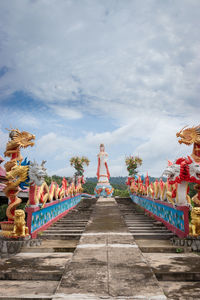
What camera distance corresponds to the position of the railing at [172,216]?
5727 millimetres

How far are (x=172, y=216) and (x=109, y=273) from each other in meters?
3.77

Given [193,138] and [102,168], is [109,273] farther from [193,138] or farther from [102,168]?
[102,168]

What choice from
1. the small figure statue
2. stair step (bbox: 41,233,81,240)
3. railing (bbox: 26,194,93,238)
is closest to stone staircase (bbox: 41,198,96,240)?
stair step (bbox: 41,233,81,240)

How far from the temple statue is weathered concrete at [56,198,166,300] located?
1928 centimetres

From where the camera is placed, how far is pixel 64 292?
9.70 feet

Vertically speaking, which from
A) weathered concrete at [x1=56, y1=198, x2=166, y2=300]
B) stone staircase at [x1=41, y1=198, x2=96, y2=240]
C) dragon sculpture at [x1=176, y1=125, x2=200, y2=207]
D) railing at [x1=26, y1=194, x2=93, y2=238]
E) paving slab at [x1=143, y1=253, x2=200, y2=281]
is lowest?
stone staircase at [x1=41, y1=198, x2=96, y2=240]

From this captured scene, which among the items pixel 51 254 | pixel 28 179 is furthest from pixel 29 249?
pixel 28 179

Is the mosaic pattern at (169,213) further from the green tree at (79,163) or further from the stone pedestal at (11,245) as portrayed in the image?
the green tree at (79,163)

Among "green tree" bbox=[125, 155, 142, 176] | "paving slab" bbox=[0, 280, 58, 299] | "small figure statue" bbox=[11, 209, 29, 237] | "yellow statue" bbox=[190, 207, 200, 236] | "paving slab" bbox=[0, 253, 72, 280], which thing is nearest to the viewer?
"paving slab" bbox=[0, 280, 58, 299]

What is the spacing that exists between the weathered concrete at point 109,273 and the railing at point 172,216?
1.44m

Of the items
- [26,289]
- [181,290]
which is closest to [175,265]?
[181,290]

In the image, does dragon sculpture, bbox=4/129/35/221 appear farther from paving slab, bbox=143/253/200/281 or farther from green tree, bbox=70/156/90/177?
green tree, bbox=70/156/90/177

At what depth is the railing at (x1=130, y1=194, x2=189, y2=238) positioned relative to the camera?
573 centimetres

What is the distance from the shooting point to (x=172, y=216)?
674 centimetres
